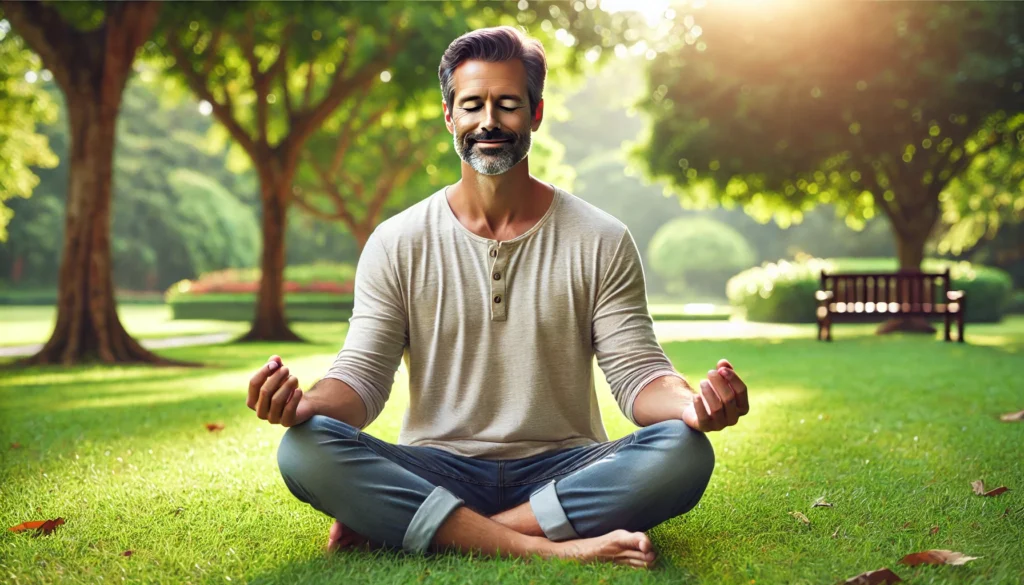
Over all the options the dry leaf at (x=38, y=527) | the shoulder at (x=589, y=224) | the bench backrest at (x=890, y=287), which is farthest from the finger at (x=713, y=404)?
the bench backrest at (x=890, y=287)

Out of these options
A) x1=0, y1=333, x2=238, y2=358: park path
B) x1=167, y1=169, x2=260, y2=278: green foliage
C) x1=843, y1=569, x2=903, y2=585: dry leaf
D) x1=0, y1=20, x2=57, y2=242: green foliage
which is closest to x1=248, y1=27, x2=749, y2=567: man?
x1=843, y1=569, x2=903, y2=585: dry leaf

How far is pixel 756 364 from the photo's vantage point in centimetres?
1090

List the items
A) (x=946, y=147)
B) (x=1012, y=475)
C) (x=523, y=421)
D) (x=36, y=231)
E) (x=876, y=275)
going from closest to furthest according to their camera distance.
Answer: (x=523, y=421)
(x=1012, y=475)
(x=876, y=275)
(x=946, y=147)
(x=36, y=231)

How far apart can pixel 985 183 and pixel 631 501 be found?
23597 mm

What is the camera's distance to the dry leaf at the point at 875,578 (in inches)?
103

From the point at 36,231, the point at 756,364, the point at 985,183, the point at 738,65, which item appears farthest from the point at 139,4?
the point at 36,231

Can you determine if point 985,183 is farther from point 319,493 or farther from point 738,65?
point 319,493

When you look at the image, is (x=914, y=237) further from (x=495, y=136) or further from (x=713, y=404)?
(x=713, y=404)

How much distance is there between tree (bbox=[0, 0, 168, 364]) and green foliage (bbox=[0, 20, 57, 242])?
1921 mm

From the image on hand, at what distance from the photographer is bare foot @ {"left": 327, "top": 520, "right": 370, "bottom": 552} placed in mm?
3002

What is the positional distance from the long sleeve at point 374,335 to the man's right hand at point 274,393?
1.12ft

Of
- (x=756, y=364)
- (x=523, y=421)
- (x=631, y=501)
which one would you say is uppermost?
(x=523, y=421)

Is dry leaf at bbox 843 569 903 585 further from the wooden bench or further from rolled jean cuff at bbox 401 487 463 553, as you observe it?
the wooden bench

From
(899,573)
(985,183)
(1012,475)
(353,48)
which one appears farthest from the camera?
(985,183)
